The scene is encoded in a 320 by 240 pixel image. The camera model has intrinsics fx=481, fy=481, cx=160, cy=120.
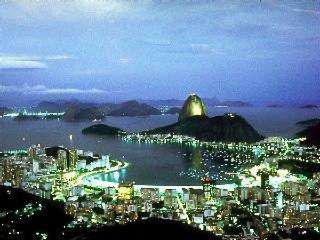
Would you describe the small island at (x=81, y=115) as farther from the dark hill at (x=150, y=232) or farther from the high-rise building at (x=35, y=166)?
the dark hill at (x=150, y=232)

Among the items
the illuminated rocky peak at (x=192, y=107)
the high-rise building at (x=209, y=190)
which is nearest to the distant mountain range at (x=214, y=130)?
the illuminated rocky peak at (x=192, y=107)

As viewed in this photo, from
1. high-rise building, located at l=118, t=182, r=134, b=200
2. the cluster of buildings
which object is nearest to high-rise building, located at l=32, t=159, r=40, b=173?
the cluster of buildings

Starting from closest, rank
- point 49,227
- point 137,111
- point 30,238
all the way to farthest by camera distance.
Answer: point 30,238
point 49,227
point 137,111

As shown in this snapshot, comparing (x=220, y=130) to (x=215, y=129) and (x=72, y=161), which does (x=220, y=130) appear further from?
(x=72, y=161)

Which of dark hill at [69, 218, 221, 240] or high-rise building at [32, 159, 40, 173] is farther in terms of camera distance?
high-rise building at [32, 159, 40, 173]

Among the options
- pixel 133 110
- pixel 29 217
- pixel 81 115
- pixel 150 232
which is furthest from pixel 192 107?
pixel 150 232

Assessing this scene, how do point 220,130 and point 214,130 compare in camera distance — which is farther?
point 214,130

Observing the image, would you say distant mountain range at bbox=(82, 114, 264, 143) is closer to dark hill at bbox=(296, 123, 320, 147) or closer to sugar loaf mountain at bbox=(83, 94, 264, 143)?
sugar loaf mountain at bbox=(83, 94, 264, 143)

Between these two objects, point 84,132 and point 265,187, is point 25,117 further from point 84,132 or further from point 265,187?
point 265,187

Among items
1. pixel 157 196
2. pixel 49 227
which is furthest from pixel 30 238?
pixel 157 196
